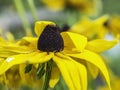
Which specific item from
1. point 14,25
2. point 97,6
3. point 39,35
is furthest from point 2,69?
point 14,25

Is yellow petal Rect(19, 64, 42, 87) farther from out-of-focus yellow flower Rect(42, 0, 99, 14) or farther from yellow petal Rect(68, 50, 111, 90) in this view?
out-of-focus yellow flower Rect(42, 0, 99, 14)

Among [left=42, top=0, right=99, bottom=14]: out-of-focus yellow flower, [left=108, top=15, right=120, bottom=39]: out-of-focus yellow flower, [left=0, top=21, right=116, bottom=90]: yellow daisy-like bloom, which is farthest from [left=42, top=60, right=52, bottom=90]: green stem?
[left=42, top=0, right=99, bottom=14]: out-of-focus yellow flower

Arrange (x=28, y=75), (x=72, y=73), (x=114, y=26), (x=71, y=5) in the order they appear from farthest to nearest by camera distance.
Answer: (x=71, y=5), (x=114, y=26), (x=28, y=75), (x=72, y=73)

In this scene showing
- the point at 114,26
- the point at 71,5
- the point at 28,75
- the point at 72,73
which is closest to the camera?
the point at 72,73

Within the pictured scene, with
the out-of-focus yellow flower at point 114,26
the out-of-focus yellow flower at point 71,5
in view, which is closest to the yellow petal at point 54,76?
the out-of-focus yellow flower at point 114,26

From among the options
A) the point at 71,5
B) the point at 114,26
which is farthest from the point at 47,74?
the point at 71,5

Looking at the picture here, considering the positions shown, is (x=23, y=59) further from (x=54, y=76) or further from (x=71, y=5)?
(x=71, y=5)

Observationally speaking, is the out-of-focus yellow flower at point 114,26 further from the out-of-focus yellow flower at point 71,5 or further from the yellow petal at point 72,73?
the yellow petal at point 72,73
